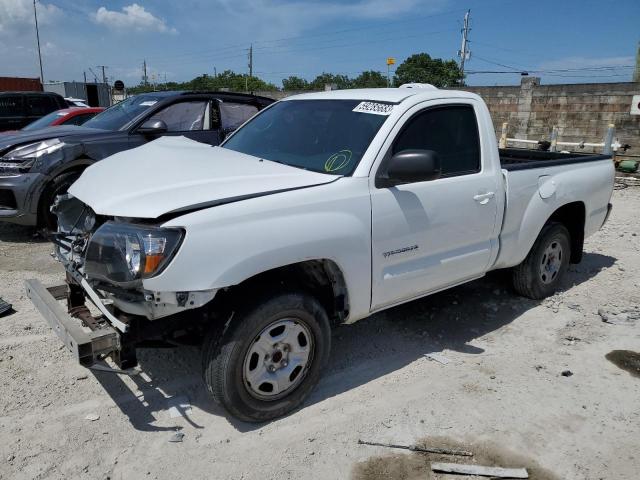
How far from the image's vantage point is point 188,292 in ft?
8.64

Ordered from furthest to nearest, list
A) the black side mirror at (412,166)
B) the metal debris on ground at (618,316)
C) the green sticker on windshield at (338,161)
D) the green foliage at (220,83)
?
the green foliage at (220,83), the metal debris on ground at (618,316), the green sticker on windshield at (338,161), the black side mirror at (412,166)

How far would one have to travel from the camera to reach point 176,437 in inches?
120

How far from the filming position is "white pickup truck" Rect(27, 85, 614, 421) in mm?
2688

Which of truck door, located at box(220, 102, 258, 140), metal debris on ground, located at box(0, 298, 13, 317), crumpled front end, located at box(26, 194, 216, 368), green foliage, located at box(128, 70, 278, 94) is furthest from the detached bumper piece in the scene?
green foliage, located at box(128, 70, 278, 94)

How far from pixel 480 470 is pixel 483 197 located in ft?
6.47

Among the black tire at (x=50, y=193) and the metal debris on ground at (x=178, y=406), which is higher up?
the black tire at (x=50, y=193)

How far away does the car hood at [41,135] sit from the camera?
6.29m

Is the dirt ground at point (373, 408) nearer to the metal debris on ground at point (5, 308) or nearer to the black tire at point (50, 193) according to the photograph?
the metal debris on ground at point (5, 308)

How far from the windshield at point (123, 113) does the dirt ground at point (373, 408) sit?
287 cm

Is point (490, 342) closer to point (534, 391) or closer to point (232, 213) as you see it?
point (534, 391)

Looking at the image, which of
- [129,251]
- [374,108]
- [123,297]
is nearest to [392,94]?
[374,108]

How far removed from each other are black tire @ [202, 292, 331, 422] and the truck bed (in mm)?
2276

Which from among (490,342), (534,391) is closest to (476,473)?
(534,391)

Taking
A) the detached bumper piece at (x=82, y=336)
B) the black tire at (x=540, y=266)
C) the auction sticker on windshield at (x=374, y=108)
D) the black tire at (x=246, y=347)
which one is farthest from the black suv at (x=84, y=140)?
the black tire at (x=540, y=266)
